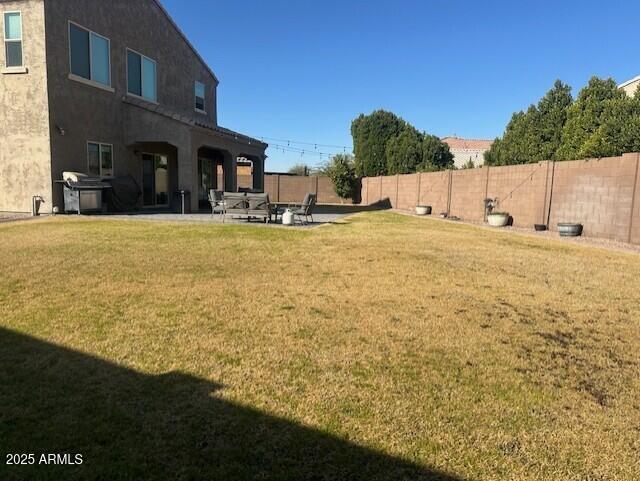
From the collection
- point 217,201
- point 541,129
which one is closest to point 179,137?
point 217,201

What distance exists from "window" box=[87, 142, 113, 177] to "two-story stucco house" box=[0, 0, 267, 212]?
1.5 inches

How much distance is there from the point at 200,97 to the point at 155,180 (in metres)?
7.09

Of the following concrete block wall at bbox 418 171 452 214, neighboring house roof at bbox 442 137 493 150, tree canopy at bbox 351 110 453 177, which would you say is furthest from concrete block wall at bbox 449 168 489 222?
neighboring house roof at bbox 442 137 493 150

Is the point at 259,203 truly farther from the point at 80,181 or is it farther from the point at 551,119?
the point at 551,119

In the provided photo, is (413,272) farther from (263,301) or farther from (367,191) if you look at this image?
(367,191)

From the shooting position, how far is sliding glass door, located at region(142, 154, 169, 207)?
19.5 metres

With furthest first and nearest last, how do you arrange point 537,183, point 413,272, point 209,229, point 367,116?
point 367,116 → point 537,183 → point 209,229 → point 413,272

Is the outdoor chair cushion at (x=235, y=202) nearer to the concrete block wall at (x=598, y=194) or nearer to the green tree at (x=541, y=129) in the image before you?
the concrete block wall at (x=598, y=194)

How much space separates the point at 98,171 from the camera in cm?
1658

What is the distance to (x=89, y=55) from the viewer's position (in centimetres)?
1588

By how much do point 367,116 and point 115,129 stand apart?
3339 centimetres

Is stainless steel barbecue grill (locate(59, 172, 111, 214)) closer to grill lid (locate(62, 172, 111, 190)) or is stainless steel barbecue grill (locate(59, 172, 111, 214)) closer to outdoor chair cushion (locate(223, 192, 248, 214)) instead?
grill lid (locate(62, 172, 111, 190))

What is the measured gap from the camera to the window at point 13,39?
46.2ft

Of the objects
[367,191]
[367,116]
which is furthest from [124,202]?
[367,116]
